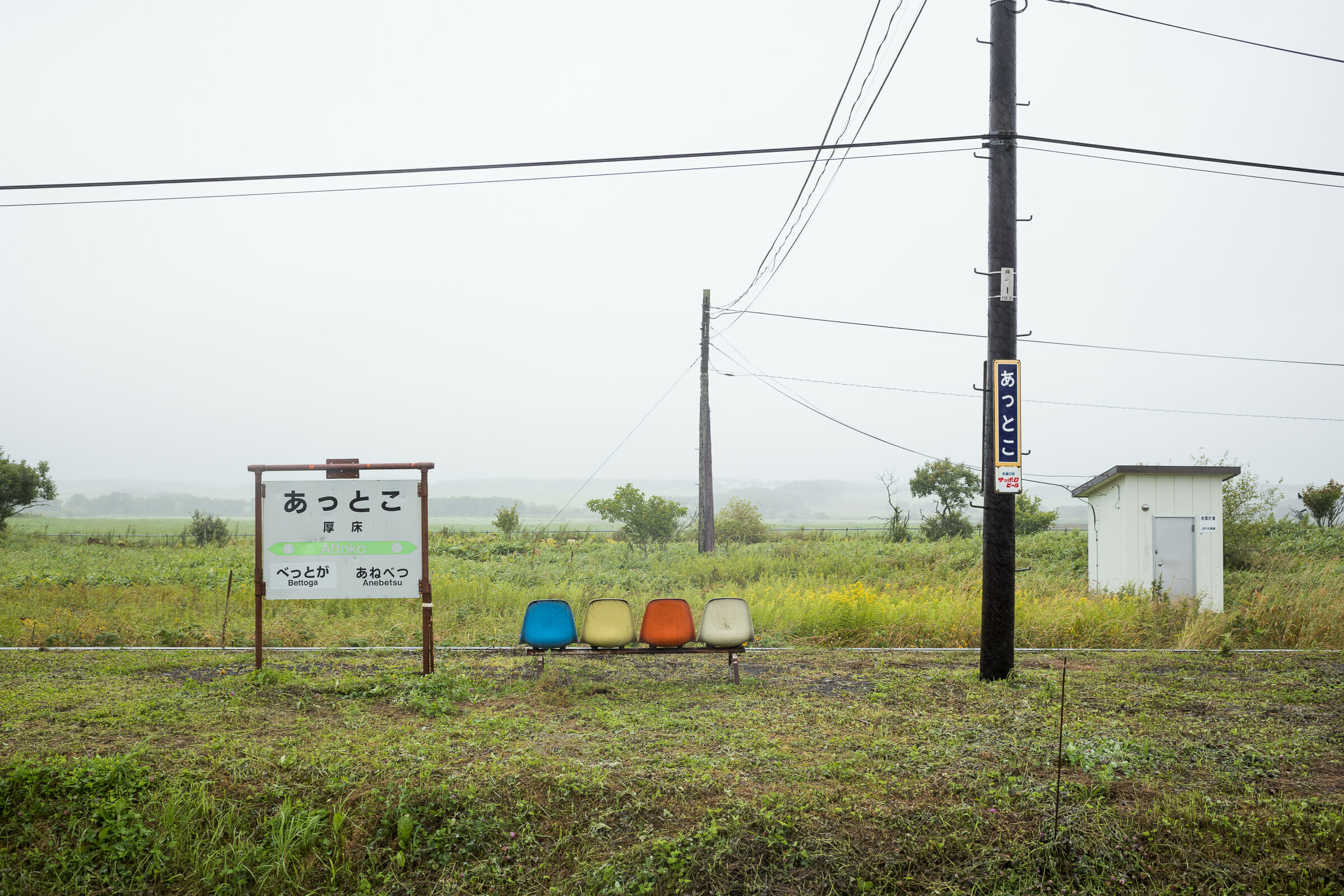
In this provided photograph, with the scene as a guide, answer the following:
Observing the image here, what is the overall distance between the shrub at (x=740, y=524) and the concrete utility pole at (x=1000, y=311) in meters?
28.3

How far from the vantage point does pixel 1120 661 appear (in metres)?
8.53

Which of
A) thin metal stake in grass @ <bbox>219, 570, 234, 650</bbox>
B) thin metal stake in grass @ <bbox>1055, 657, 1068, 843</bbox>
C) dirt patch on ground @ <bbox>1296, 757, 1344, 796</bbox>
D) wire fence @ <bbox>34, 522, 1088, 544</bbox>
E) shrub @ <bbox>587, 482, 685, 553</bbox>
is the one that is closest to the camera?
thin metal stake in grass @ <bbox>1055, 657, 1068, 843</bbox>

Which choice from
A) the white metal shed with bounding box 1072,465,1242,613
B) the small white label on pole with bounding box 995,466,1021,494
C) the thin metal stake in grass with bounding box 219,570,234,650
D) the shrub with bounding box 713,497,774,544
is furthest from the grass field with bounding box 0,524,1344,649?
the shrub with bounding box 713,497,774,544

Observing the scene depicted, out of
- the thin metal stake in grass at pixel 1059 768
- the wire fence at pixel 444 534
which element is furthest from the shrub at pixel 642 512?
the thin metal stake in grass at pixel 1059 768

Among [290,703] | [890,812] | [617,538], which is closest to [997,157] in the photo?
[890,812]

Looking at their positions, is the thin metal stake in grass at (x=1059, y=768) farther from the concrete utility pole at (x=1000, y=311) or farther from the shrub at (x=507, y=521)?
the shrub at (x=507, y=521)

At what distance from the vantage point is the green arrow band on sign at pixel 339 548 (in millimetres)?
7742

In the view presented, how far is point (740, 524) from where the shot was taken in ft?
123

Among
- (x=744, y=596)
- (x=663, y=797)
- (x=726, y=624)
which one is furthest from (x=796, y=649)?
(x=663, y=797)

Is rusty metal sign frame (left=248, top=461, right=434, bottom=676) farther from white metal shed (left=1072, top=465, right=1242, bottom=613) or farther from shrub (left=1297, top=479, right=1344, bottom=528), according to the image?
shrub (left=1297, top=479, right=1344, bottom=528)

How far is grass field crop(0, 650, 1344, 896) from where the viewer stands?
13.3ft

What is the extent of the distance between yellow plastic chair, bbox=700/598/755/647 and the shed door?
925cm

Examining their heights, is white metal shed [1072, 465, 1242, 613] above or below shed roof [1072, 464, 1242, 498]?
below

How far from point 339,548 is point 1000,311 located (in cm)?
697
